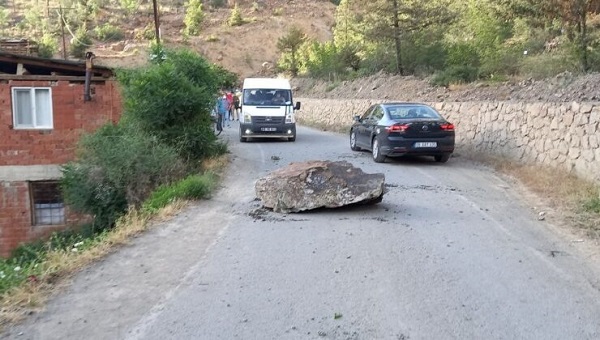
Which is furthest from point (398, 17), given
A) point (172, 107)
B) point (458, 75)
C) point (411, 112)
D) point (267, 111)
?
point (172, 107)

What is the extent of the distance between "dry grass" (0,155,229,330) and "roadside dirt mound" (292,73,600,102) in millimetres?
12287

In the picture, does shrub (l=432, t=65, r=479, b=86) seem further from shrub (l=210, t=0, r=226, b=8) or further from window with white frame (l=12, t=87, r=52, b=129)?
shrub (l=210, t=0, r=226, b=8)

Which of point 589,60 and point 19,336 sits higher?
point 589,60

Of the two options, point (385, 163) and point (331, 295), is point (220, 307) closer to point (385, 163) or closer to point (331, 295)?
point (331, 295)

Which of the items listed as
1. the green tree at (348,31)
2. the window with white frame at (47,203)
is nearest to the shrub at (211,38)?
the green tree at (348,31)

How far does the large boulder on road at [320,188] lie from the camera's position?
9539mm

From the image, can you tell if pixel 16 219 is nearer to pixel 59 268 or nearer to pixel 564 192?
pixel 59 268

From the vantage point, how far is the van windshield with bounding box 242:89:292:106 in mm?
22438

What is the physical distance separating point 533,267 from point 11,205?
16731 mm

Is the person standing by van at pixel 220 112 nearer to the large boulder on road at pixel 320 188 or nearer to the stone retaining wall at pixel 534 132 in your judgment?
the stone retaining wall at pixel 534 132

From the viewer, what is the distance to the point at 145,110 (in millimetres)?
14758

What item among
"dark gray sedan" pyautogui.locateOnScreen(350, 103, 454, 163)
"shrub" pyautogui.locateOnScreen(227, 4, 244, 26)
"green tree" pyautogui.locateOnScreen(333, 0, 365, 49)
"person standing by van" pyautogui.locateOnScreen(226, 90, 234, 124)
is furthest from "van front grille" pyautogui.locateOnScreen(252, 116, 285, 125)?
"shrub" pyautogui.locateOnScreen(227, 4, 244, 26)

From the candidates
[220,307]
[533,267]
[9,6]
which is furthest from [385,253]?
[9,6]

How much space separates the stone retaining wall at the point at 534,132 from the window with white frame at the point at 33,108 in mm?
12269
